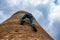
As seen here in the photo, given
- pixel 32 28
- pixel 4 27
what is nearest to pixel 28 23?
pixel 32 28

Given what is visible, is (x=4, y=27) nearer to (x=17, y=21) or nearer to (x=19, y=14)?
(x=17, y=21)

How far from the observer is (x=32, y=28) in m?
12.5

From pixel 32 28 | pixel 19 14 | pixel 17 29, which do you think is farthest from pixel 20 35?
pixel 19 14

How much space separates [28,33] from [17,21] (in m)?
1.57

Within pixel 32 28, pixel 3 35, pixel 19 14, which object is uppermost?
pixel 19 14

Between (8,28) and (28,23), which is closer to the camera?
(8,28)

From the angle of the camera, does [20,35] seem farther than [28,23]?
No

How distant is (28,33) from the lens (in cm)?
1177

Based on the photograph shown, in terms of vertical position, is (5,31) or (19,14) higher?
(19,14)

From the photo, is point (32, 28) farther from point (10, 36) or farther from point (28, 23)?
point (10, 36)

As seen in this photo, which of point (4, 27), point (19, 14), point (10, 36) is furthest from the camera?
point (19, 14)

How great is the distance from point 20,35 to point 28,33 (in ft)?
1.75

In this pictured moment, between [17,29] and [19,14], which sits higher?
[19,14]

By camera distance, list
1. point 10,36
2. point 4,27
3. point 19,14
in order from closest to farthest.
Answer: point 10,36, point 4,27, point 19,14
